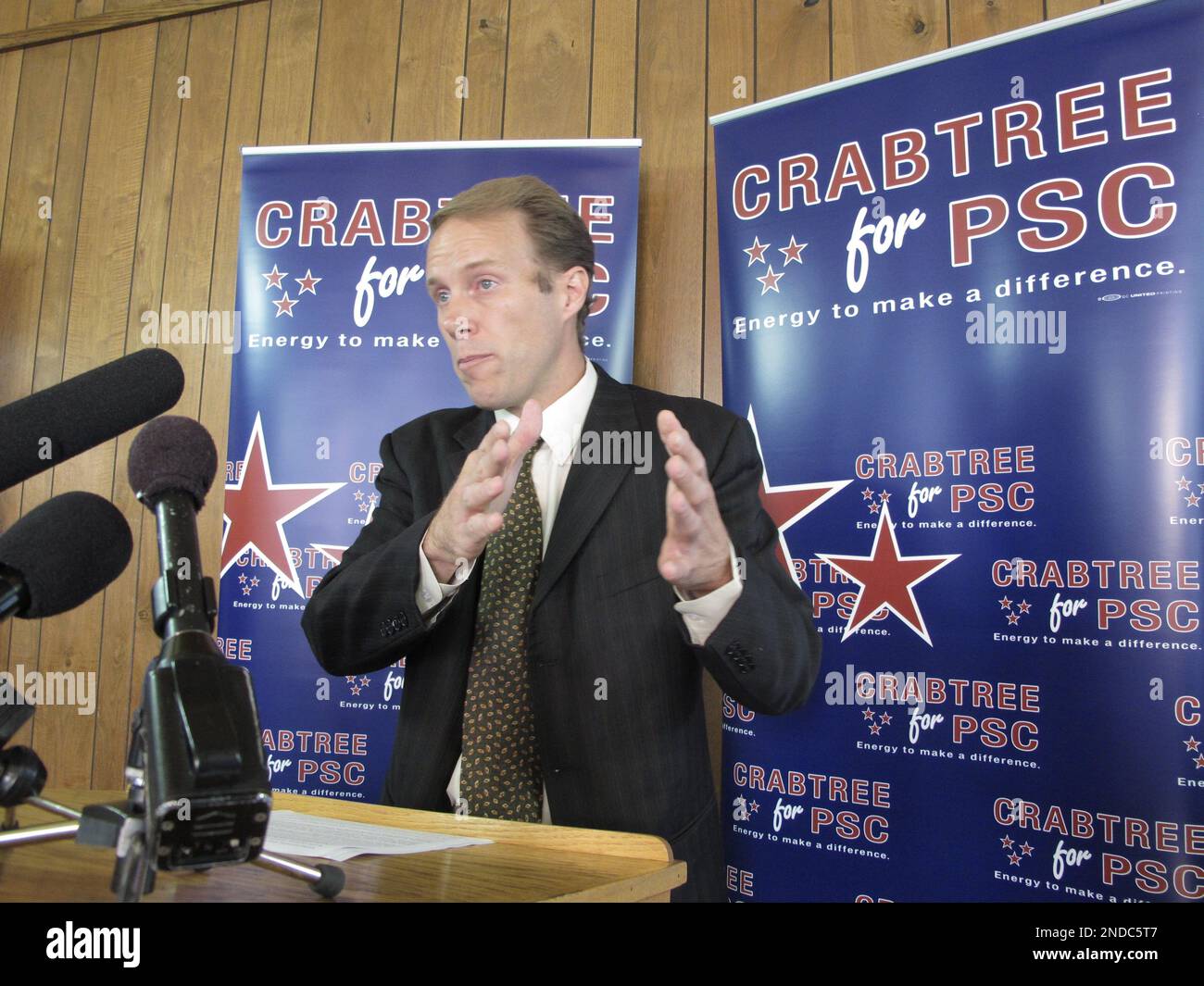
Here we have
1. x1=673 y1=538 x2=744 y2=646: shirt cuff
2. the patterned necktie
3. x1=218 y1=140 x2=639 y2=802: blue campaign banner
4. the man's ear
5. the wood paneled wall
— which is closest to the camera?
x1=673 y1=538 x2=744 y2=646: shirt cuff

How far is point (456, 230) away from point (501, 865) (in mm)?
1174

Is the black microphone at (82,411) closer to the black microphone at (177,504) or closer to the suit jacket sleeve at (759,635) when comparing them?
the black microphone at (177,504)

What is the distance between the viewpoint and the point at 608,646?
1.52m

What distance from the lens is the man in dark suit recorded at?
132cm

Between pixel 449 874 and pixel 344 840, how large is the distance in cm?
18

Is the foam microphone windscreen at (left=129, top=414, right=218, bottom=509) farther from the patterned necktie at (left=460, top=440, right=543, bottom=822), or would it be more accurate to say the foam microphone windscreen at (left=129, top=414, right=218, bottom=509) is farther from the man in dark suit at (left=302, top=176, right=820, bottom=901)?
the patterned necktie at (left=460, top=440, right=543, bottom=822)

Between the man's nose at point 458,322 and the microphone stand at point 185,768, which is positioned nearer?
the microphone stand at point 185,768

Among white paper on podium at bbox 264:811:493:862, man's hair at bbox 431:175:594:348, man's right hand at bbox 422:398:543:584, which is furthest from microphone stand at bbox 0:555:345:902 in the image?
man's hair at bbox 431:175:594:348

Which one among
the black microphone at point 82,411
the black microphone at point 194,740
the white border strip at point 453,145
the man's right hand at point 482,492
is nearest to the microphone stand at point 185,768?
the black microphone at point 194,740

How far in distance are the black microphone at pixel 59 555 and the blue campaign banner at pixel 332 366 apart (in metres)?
1.95

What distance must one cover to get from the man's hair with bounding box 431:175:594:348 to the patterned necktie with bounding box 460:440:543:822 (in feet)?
1.62

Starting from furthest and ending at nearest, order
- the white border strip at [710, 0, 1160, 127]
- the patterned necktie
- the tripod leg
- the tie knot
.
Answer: the white border strip at [710, 0, 1160, 127]
the tie knot
the patterned necktie
the tripod leg

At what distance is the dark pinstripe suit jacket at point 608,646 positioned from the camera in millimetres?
1382

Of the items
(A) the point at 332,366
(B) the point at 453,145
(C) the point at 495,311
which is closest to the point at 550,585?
(C) the point at 495,311
